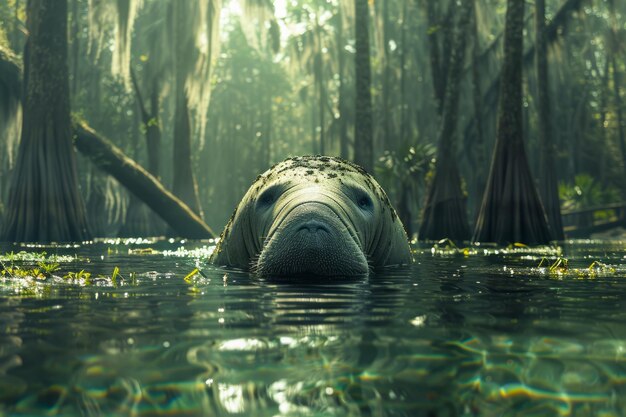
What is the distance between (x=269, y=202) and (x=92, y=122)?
100.0 feet

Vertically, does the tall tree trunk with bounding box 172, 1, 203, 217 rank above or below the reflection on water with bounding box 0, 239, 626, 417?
above

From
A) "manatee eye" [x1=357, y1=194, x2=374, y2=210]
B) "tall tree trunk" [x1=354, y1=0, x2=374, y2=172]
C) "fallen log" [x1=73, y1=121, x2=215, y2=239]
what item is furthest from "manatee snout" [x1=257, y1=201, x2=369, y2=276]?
"fallen log" [x1=73, y1=121, x2=215, y2=239]

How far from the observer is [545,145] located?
23.3 m

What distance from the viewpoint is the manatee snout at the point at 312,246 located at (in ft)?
17.6

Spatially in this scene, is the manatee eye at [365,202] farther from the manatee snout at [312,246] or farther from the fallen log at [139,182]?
the fallen log at [139,182]

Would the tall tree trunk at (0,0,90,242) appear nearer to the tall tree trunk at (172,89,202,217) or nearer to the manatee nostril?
the tall tree trunk at (172,89,202,217)

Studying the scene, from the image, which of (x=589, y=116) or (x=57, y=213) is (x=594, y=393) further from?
(x=589, y=116)

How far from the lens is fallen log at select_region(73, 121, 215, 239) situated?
2083cm

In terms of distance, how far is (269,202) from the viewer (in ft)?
22.7

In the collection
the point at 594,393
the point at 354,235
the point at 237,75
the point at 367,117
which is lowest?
the point at 594,393

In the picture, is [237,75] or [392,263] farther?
[237,75]

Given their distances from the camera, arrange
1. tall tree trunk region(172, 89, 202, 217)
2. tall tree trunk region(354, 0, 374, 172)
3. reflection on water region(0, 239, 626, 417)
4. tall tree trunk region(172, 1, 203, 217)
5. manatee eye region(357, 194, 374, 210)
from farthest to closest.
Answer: tall tree trunk region(172, 89, 202, 217), tall tree trunk region(172, 1, 203, 217), tall tree trunk region(354, 0, 374, 172), manatee eye region(357, 194, 374, 210), reflection on water region(0, 239, 626, 417)

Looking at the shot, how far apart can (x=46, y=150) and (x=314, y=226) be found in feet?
40.3

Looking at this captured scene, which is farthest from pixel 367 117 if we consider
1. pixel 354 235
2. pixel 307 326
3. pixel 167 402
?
pixel 167 402
